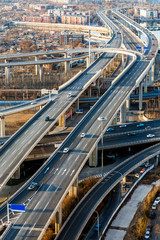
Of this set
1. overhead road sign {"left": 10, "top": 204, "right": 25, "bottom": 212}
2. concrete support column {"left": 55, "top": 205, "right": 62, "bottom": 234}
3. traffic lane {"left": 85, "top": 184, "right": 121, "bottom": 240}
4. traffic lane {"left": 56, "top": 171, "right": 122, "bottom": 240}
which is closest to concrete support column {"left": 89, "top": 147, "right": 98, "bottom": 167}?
traffic lane {"left": 85, "top": 184, "right": 121, "bottom": 240}

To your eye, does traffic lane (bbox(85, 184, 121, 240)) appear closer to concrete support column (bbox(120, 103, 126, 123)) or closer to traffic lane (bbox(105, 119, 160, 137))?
traffic lane (bbox(105, 119, 160, 137))

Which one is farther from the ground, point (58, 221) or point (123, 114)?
point (123, 114)

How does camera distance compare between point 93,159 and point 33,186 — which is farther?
point 93,159

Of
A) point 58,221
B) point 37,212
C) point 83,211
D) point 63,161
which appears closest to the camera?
point 37,212

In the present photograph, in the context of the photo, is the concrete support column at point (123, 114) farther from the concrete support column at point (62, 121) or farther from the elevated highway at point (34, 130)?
the concrete support column at point (62, 121)

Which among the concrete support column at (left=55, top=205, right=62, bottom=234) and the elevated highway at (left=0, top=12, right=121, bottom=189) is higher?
the elevated highway at (left=0, top=12, right=121, bottom=189)

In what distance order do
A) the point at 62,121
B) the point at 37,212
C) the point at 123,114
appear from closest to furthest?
1. the point at 37,212
2. the point at 62,121
3. the point at 123,114

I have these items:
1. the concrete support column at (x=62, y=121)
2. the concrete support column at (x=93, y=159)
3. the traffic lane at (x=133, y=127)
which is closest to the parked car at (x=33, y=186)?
the concrete support column at (x=93, y=159)

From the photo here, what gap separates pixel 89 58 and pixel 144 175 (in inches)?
1590

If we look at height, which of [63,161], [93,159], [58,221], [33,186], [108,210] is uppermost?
[63,161]

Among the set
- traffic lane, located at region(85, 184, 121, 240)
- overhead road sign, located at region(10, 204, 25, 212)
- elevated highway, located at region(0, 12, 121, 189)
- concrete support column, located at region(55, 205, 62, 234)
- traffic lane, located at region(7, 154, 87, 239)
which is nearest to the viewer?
traffic lane, located at region(7, 154, 87, 239)

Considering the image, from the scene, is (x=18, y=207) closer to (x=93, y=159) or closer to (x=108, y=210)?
(x=108, y=210)

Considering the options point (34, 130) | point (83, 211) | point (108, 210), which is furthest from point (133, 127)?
point (83, 211)

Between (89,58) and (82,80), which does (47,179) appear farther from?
(89,58)
